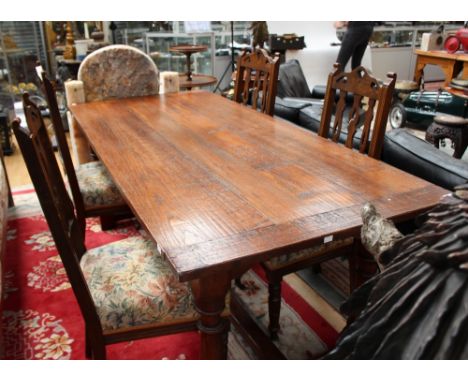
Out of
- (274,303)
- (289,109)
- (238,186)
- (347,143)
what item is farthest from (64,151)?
(289,109)

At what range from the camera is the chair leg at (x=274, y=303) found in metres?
1.59

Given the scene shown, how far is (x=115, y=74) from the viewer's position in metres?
2.76

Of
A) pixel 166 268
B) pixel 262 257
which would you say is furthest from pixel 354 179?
pixel 166 268

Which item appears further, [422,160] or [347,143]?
[347,143]

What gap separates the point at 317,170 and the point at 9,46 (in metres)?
4.18

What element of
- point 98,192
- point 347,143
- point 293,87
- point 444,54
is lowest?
point 98,192

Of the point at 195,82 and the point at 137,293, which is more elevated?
the point at 195,82

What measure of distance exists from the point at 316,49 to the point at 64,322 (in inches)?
201

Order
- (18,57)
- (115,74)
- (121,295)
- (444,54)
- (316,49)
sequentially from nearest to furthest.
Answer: (121,295) → (115,74) → (18,57) → (444,54) → (316,49)

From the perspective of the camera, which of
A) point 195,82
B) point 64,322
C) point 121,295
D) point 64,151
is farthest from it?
point 195,82

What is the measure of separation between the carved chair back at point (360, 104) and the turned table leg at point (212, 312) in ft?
3.24

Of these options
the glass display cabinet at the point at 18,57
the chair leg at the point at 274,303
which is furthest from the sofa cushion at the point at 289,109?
the glass display cabinet at the point at 18,57

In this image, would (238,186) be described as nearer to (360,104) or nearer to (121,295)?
(121,295)

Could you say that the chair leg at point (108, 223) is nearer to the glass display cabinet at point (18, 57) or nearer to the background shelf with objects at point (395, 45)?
the glass display cabinet at point (18, 57)
